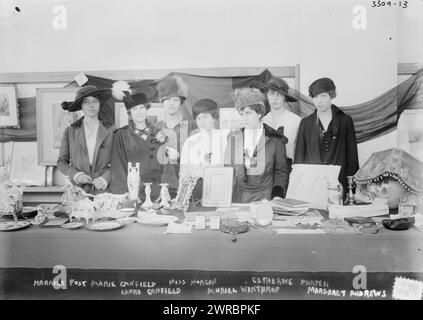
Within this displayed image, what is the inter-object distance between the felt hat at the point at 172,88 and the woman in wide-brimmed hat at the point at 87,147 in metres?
0.41

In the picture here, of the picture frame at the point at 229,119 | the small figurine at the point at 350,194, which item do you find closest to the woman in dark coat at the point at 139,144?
the picture frame at the point at 229,119

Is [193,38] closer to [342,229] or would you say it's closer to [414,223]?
[342,229]

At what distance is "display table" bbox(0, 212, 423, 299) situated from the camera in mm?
2418

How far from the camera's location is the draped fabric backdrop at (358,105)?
2664mm

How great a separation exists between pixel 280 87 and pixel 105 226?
5.07ft

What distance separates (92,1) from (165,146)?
1.12m

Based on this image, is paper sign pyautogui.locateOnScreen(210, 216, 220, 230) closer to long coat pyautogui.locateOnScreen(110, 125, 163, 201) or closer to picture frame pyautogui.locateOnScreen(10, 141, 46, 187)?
long coat pyautogui.locateOnScreen(110, 125, 163, 201)

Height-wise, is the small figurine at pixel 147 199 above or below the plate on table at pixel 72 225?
above

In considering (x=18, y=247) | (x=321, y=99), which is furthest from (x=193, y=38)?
(x=18, y=247)

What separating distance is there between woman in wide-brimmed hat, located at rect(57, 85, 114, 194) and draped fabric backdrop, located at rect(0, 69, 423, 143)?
0.17 m

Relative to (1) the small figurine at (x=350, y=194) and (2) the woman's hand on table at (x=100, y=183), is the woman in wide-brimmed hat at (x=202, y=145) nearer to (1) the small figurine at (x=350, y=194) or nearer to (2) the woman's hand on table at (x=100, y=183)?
(2) the woman's hand on table at (x=100, y=183)

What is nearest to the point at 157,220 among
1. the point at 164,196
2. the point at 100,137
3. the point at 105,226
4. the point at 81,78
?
the point at 164,196

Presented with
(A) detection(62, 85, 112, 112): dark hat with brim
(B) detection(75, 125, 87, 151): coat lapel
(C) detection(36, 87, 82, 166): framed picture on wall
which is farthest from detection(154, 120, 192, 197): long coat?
(C) detection(36, 87, 82, 166): framed picture on wall

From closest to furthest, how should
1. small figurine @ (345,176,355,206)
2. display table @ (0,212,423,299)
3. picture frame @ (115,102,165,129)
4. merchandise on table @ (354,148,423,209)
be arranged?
display table @ (0,212,423,299) → merchandise on table @ (354,148,423,209) → small figurine @ (345,176,355,206) → picture frame @ (115,102,165,129)
